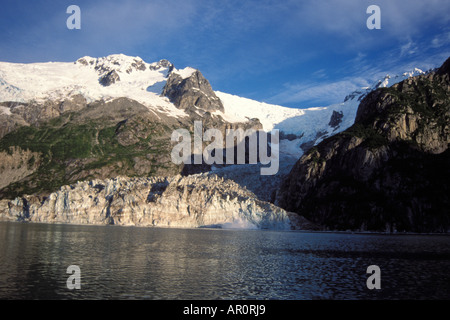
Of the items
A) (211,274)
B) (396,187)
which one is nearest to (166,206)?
(396,187)

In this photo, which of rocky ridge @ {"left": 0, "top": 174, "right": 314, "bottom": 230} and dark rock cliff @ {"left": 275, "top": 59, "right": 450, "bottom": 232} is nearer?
rocky ridge @ {"left": 0, "top": 174, "right": 314, "bottom": 230}

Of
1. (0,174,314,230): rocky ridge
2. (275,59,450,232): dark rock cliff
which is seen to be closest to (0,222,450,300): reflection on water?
(0,174,314,230): rocky ridge

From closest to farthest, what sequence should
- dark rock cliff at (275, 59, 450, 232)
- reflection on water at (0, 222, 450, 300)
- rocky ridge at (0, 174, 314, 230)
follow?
reflection on water at (0, 222, 450, 300), rocky ridge at (0, 174, 314, 230), dark rock cliff at (275, 59, 450, 232)

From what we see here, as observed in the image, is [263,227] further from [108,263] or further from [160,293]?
[160,293]

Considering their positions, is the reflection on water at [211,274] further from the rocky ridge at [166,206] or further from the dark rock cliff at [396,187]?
the dark rock cliff at [396,187]

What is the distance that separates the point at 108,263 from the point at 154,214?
113 m

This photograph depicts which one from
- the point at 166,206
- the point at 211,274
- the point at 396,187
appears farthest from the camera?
the point at 396,187

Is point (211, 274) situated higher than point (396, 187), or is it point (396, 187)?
point (396, 187)

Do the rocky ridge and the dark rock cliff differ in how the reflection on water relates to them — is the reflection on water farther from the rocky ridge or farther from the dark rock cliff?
the dark rock cliff

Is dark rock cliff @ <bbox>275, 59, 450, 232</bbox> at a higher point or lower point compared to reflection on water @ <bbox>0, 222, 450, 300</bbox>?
higher

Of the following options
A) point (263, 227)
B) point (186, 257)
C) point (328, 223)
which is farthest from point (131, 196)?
point (186, 257)

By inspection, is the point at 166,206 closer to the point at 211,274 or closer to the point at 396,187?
the point at 396,187
